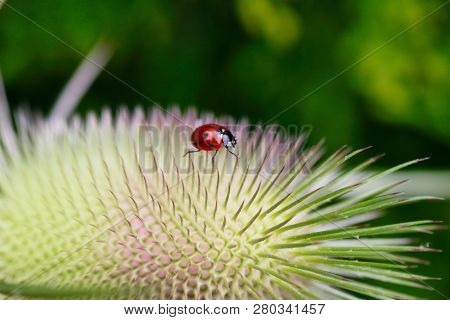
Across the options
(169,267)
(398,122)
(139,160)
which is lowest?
(169,267)

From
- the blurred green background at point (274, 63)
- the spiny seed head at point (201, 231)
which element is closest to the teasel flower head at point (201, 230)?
the spiny seed head at point (201, 231)

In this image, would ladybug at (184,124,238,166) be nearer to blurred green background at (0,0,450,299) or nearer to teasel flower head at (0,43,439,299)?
teasel flower head at (0,43,439,299)

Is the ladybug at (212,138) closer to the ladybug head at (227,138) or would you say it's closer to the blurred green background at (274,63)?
the ladybug head at (227,138)

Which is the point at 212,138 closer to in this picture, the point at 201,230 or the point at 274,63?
the point at 201,230

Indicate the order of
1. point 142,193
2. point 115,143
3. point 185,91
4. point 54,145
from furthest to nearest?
point 185,91 < point 54,145 < point 115,143 < point 142,193

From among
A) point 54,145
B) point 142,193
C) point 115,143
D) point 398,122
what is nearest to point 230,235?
point 142,193

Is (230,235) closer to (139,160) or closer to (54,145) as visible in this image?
(139,160)
